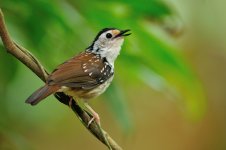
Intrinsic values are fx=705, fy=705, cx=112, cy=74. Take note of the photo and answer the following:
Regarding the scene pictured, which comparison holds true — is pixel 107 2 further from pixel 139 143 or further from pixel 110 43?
pixel 139 143

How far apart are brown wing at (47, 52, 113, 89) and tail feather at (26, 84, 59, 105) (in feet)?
0.25

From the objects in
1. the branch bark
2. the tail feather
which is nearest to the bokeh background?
the tail feather

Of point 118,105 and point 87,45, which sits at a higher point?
point 87,45

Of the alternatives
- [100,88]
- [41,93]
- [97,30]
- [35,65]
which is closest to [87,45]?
[97,30]

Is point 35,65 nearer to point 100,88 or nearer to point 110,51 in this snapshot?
point 100,88

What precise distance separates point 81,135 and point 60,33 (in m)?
3.25

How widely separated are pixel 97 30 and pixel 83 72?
17cm

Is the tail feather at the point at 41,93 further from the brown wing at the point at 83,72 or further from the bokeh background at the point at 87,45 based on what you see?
the bokeh background at the point at 87,45

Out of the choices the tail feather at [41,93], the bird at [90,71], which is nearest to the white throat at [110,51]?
the bird at [90,71]

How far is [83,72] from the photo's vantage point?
269cm

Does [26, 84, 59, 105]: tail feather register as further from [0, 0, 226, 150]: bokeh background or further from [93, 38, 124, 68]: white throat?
[93, 38, 124, 68]: white throat

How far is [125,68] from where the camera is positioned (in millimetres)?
2811

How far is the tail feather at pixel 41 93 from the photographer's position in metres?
2.10

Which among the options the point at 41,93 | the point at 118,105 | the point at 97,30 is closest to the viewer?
the point at 41,93
